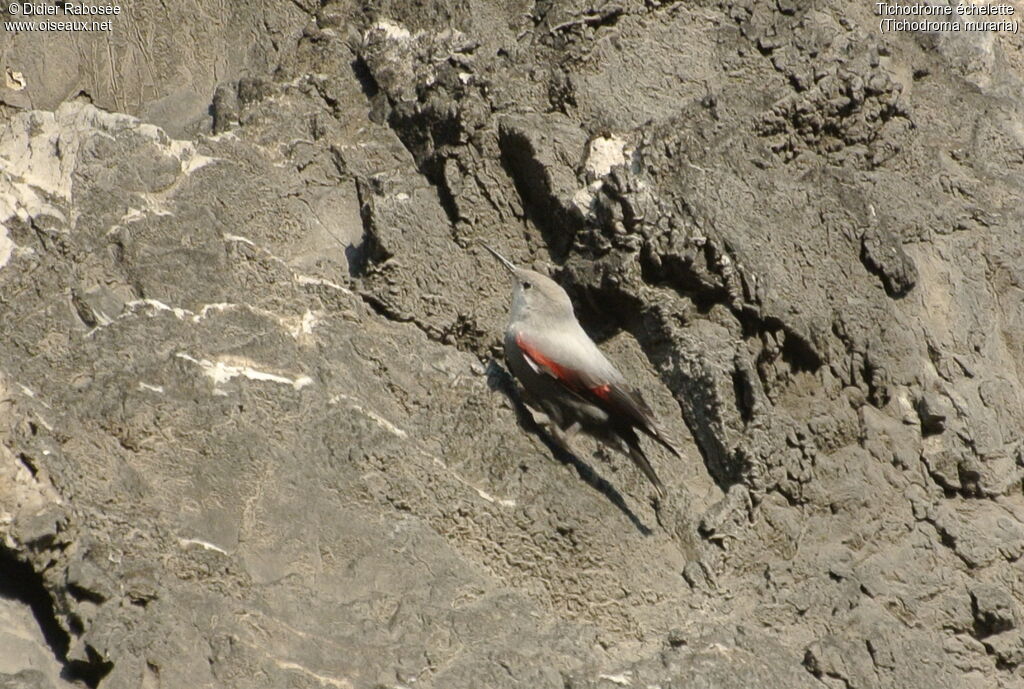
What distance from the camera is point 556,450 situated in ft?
17.5

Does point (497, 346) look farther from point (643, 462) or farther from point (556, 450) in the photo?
point (643, 462)

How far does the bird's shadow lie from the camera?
526cm


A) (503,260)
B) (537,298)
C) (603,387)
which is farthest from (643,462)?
(503,260)

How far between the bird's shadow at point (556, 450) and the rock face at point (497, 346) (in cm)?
3

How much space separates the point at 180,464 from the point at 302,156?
171cm

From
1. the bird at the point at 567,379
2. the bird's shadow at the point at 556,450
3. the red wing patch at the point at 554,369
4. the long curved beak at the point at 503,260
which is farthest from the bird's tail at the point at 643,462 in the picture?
the long curved beak at the point at 503,260

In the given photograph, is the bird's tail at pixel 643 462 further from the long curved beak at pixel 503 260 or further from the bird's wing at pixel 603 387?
the long curved beak at pixel 503 260

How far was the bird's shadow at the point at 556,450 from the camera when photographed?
5.26 m

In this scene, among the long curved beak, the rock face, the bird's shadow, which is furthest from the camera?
the long curved beak

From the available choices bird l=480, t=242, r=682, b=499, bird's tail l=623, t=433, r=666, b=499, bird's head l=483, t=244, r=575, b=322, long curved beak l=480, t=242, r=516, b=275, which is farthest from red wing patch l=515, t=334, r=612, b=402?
long curved beak l=480, t=242, r=516, b=275

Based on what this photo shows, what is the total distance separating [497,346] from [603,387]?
1.85ft

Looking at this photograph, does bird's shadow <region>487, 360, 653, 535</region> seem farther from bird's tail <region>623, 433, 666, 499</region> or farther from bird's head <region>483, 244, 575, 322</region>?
bird's head <region>483, 244, 575, 322</region>

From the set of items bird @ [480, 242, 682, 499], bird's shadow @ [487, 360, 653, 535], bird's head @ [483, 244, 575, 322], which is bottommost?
bird's shadow @ [487, 360, 653, 535]

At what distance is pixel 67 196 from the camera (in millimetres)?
5383
